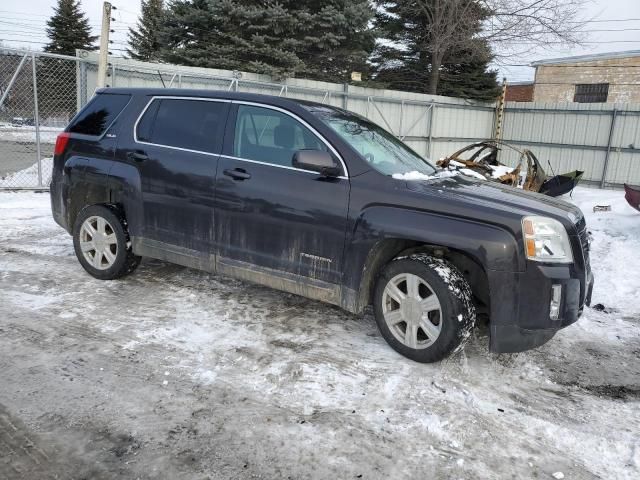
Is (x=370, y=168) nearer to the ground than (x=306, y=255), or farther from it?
farther from it

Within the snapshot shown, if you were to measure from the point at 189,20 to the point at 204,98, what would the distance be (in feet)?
52.4

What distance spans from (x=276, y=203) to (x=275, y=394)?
1461mm

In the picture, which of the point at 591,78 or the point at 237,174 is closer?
the point at 237,174

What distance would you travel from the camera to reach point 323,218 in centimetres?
379

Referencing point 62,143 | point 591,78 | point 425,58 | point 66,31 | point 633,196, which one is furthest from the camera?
point 66,31

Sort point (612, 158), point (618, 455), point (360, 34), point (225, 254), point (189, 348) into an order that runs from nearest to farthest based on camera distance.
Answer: point (618, 455) < point (189, 348) < point (225, 254) < point (612, 158) < point (360, 34)

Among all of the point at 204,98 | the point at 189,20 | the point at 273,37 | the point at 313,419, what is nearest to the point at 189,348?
the point at 313,419

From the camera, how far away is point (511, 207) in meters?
3.44

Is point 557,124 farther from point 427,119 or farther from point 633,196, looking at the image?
point 633,196

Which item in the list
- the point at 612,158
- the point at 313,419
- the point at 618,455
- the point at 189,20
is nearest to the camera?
the point at 618,455

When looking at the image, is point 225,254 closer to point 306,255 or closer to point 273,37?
point 306,255

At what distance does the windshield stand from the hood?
328 millimetres

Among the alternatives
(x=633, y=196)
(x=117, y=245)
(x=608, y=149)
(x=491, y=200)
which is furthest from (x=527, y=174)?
(x=117, y=245)

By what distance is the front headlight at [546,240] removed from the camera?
327 cm
